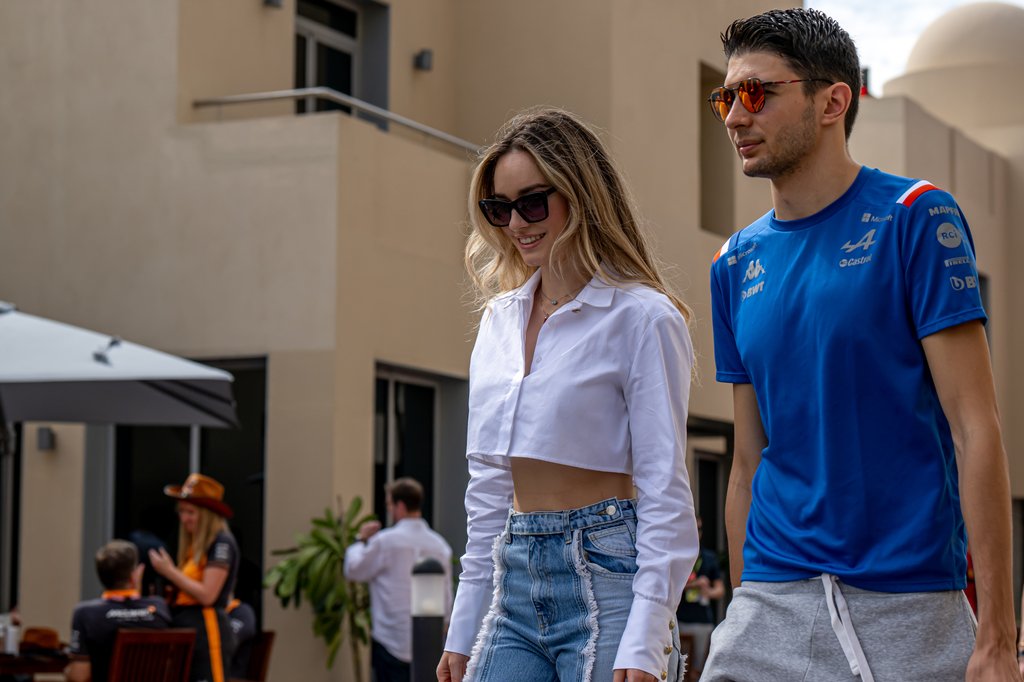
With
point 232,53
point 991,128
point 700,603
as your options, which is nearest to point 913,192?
point 232,53

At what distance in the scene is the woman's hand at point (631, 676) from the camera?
345 centimetres

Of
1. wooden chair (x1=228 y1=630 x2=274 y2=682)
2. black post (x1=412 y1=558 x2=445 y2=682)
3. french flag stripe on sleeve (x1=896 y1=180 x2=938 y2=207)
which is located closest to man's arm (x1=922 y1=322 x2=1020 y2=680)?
french flag stripe on sleeve (x1=896 y1=180 x2=938 y2=207)

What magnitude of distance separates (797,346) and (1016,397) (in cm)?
2405

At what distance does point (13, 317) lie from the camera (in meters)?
9.98

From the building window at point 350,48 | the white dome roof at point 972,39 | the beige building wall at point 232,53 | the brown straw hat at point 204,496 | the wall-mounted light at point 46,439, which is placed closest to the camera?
the brown straw hat at point 204,496

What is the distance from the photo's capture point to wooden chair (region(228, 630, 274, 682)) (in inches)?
462

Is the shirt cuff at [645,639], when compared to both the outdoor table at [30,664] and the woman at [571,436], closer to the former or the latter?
the woman at [571,436]

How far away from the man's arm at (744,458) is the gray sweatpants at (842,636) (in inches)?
9.9

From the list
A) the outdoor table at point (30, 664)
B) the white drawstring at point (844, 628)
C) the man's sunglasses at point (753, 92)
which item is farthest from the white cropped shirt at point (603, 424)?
the outdoor table at point (30, 664)

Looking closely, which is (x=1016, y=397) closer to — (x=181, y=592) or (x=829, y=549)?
(x=181, y=592)

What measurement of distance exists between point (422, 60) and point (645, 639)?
14.1m

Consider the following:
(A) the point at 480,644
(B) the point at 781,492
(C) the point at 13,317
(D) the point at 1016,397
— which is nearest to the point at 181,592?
(C) the point at 13,317

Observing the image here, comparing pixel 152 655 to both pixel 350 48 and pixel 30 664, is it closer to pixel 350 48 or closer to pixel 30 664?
pixel 30 664

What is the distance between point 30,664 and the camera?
9547mm
